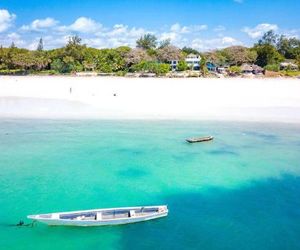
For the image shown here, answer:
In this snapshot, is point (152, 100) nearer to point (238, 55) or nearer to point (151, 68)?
point (151, 68)

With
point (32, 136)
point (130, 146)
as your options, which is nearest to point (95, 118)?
point (32, 136)

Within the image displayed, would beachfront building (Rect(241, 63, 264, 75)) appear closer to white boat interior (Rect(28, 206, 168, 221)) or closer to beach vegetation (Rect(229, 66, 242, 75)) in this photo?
beach vegetation (Rect(229, 66, 242, 75))

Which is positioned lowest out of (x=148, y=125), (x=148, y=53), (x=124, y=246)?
(x=124, y=246)

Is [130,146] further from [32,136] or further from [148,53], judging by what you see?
[148,53]

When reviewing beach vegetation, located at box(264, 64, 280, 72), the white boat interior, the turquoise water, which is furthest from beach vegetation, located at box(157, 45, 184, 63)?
the white boat interior

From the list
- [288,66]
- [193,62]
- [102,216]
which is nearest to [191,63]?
[193,62]

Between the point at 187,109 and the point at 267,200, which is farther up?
the point at 187,109

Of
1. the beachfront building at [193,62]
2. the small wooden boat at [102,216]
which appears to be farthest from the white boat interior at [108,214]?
the beachfront building at [193,62]
